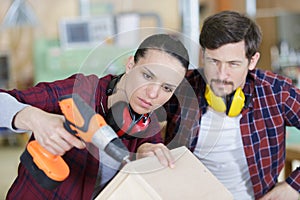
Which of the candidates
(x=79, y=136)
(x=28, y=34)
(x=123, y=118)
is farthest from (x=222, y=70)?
(x=28, y=34)

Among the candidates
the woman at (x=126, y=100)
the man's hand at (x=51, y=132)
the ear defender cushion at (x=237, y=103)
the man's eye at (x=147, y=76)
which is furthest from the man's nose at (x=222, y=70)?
the man's hand at (x=51, y=132)

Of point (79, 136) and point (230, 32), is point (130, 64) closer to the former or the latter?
point (79, 136)

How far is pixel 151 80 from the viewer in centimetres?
90

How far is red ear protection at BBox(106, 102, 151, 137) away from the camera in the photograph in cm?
91

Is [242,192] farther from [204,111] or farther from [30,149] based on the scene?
[30,149]

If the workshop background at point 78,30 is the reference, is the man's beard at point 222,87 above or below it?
above

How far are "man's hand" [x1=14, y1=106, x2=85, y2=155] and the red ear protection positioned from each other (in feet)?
0.23

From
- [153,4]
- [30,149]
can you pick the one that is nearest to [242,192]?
[30,149]

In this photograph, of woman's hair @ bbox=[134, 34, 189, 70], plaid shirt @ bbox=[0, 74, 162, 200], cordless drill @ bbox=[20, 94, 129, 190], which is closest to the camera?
cordless drill @ bbox=[20, 94, 129, 190]

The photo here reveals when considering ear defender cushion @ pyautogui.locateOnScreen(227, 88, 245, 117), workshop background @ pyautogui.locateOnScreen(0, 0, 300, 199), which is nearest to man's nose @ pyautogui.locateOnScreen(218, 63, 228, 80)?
ear defender cushion @ pyautogui.locateOnScreen(227, 88, 245, 117)

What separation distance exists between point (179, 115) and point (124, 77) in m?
0.23

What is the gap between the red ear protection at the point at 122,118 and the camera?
2.97 feet

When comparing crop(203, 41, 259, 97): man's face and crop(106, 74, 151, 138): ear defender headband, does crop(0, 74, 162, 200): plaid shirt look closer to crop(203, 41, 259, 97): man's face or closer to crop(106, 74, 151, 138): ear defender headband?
crop(106, 74, 151, 138): ear defender headband

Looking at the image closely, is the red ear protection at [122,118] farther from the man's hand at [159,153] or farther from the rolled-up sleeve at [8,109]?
the rolled-up sleeve at [8,109]
